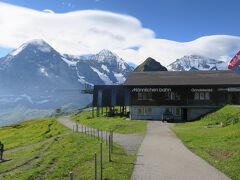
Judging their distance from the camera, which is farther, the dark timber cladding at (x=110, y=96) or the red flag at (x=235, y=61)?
the dark timber cladding at (x=110, y=96)

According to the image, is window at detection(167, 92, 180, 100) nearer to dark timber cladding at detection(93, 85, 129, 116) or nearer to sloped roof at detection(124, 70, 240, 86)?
sloped roof at detection(124, 70, 240, 86)

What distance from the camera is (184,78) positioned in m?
80.4

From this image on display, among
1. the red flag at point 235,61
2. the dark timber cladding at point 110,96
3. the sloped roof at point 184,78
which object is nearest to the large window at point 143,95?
the sloped roof at point 184,78

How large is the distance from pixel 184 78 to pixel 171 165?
2228 inches

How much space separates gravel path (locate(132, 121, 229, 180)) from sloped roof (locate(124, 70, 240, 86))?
43.9m

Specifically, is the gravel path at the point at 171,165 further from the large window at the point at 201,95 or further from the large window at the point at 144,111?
the large window at the point at 201,95

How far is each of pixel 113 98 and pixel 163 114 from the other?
24.4 metres

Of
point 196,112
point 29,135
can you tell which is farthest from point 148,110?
point 29,135

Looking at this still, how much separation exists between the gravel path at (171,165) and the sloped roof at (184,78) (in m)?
43.9

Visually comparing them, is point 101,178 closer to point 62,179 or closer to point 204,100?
point 62,179

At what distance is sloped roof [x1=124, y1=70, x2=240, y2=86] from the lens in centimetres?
7656

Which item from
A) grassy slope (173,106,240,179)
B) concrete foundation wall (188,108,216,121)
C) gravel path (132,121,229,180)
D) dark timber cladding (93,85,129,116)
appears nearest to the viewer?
gravel path (132,121,229,180)

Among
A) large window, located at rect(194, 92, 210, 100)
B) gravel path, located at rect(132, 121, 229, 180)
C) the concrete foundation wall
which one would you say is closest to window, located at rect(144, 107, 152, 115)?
the concrete foundation wall

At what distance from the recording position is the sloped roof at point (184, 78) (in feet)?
251
